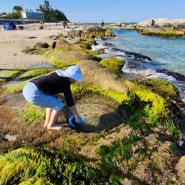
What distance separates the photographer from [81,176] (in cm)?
507

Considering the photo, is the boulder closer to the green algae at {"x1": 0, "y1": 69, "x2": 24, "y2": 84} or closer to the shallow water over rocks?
the shallow water over rocks

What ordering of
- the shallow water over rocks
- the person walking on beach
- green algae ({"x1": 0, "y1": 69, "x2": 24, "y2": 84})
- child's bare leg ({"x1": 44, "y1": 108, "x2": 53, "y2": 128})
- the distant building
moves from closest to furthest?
the person walking on beach, child's bare leg ({"x1": 44, "y1": 108, "x2": 53, "y2": 128}), the shallow water over rocks, green algae ({"x1": 0, "y1": 69, "x2": 24, "y2": 84}), the distant building

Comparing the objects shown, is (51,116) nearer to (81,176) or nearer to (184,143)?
(81,176)

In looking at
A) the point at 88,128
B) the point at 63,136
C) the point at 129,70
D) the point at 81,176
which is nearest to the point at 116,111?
the point at 88,128

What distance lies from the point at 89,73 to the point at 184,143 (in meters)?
4.44

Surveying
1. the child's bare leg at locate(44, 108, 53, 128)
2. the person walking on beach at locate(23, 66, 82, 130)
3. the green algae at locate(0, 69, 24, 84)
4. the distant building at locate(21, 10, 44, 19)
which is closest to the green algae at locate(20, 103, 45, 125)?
the child's bare leg at locate(44, 108, 53, 128)

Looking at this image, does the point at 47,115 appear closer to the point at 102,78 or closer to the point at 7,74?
the point at 102,78

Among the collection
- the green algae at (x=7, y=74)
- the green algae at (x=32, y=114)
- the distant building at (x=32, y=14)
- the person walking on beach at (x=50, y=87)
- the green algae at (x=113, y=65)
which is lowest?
the distant building at (x=32, y=14)

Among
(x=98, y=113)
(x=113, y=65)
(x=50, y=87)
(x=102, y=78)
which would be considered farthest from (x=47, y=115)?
(x=113, y=65)

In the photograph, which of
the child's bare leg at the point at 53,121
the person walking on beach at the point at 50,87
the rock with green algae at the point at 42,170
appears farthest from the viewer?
the child's bare leg at the point at 53,121

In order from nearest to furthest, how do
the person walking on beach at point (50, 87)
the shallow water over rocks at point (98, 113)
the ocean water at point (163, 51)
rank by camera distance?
the person walking on beach at point (50, 87)
the shallow water over rocks at point (98, 113)
the ocean water at point (163, 51)

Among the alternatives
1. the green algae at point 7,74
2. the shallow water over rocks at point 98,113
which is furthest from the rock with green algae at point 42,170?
the green algae at point 7,74

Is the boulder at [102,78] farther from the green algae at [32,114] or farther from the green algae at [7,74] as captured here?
the green algae at [7,74]

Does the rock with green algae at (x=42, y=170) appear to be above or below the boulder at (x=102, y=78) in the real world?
→ above
